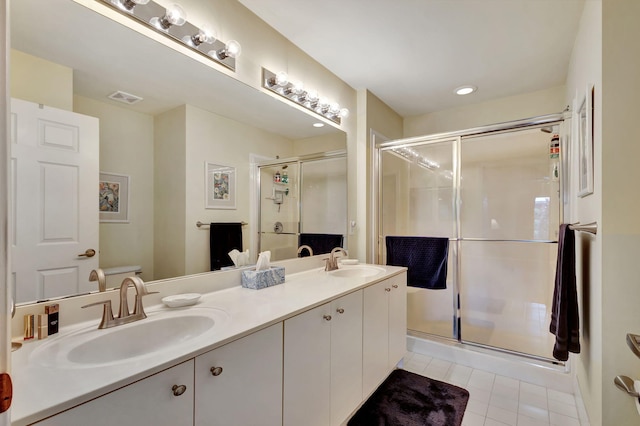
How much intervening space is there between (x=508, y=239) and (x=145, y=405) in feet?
9.11

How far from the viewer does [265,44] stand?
188cm

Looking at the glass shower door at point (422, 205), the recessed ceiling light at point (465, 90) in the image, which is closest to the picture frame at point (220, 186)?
the glass shower door at point (422, 205)

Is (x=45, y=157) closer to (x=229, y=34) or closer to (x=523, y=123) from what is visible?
(x=229, y=34)

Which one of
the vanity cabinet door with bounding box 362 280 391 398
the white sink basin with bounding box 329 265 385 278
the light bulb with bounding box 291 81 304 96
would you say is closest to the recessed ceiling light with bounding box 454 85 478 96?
the light bulb with bounding box 291 81 304 96

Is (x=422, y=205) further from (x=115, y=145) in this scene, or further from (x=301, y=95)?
(x=115, y=145)

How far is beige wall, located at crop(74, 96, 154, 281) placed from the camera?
1.18 m

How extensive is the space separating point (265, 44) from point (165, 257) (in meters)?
1.43

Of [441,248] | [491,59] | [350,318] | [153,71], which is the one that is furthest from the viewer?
[441,248]

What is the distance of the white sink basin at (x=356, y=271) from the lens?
2259 millimetres

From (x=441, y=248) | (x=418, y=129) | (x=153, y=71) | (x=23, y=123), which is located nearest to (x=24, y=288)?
(x=23, y=123)

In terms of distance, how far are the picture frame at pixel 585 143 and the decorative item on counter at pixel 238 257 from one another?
184 cm

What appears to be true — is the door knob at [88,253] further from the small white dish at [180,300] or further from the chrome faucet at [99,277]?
the small white dish at [180,300]

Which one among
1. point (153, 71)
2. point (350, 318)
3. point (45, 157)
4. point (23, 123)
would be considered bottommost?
point (350, 318)

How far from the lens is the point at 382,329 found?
6.46 feet
